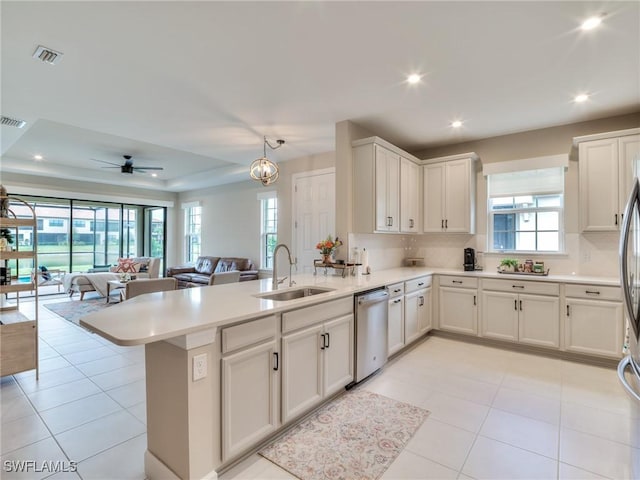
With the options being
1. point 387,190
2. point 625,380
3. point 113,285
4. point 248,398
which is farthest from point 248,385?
point 113,285

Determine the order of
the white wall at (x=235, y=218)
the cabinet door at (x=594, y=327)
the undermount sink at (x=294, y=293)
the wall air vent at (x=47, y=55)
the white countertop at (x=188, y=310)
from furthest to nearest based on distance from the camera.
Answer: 1. the white wall at (x=235, y=218)
2. the cabinet door at (x=594, y=327)
3. the undermount sink at (x=294, y=293)
4. the wall air vent at (x=47, y=55)
5. the white countertop at (x=188, y=310)

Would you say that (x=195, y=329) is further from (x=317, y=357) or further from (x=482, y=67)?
(x=482, y=67)

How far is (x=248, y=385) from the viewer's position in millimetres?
1984

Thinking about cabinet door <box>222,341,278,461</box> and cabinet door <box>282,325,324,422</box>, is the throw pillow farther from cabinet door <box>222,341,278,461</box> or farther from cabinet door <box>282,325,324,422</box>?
cabinet door <box>222,341,278,461</box>

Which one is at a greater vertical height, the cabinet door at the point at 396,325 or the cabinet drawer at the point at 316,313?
the cabinet drawer at the point at 316,313

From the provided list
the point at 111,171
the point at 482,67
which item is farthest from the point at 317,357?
the point at 111,171

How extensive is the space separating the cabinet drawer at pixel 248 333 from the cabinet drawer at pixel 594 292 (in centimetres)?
334

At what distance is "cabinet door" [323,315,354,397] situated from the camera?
8.55 feet

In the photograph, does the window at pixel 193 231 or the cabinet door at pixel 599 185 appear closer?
the cabinet door at pixel 599 185

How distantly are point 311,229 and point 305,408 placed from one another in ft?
11.3

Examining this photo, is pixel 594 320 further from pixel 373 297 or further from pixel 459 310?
pixel 373 297

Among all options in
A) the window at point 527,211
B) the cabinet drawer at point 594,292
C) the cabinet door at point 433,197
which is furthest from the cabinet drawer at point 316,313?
the window at point 527,211

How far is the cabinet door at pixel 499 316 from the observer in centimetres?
384

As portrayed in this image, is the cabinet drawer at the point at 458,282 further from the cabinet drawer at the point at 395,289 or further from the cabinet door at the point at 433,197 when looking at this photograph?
the cabinet drawer at the point at 395,289
